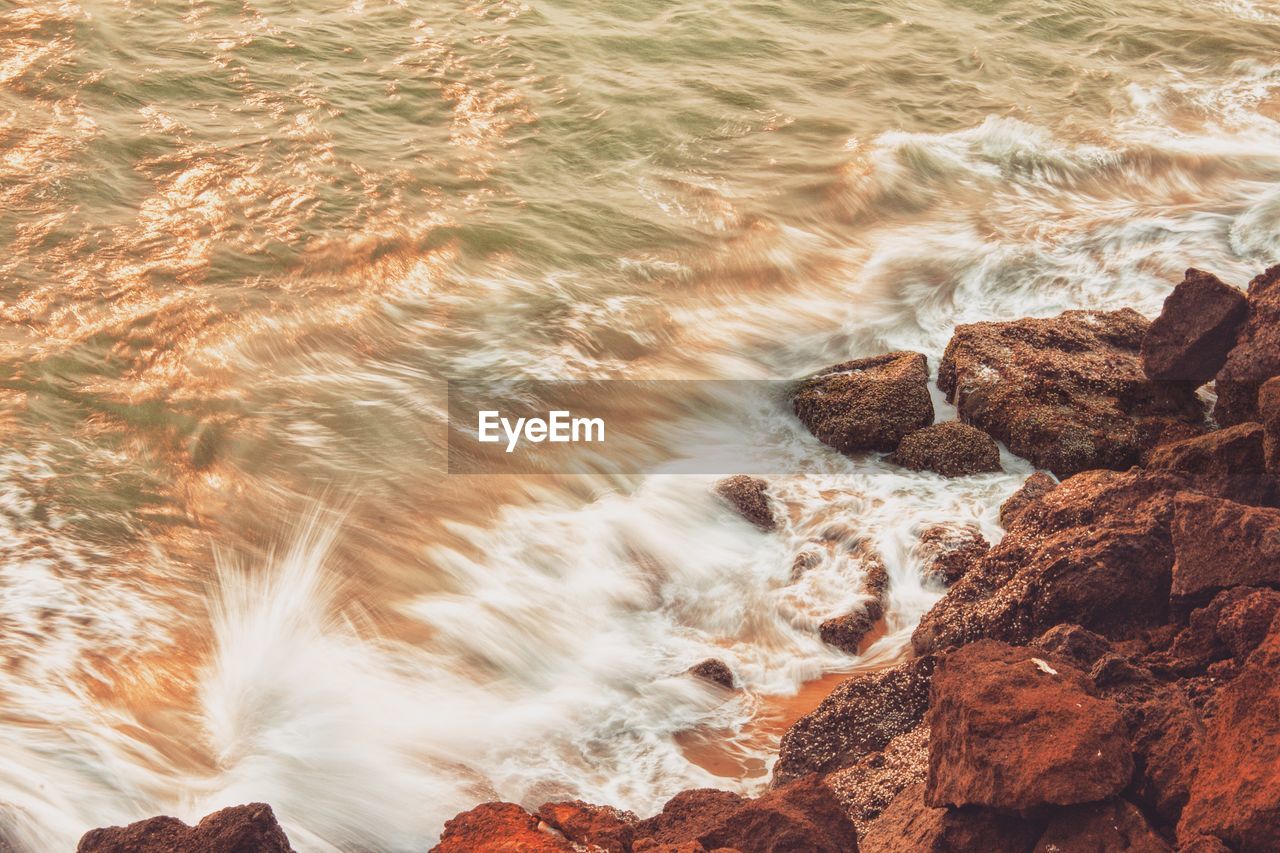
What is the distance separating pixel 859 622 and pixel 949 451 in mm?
1531

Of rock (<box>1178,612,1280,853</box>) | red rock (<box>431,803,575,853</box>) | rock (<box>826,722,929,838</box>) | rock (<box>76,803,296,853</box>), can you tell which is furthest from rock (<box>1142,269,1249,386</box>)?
rock (<box>76,803,296,853</box>)

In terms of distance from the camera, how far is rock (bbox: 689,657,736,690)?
5.43 metres

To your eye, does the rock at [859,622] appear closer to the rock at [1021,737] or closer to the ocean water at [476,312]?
the ocean water at [476,312]

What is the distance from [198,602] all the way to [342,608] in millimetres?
697

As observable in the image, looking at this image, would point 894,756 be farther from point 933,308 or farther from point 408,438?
point 933,308

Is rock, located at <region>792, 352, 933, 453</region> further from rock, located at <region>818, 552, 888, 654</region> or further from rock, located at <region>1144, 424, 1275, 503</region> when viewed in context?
rock, located at <region>1144, 424, 1275, 503</region>

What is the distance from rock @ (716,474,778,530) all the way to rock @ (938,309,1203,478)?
1.46 metres

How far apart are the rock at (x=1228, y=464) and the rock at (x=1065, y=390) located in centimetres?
86

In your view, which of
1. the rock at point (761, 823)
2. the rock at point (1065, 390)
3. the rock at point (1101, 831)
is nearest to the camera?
the rock at point (1101, 831)

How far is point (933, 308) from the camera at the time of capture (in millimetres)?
8750

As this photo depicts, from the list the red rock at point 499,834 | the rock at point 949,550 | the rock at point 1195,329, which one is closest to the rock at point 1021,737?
the red rock at point 499,834

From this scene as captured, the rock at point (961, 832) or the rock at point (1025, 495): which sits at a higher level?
the rock at point (961, 832)

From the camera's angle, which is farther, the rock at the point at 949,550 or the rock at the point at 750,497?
the rock at the point at 750,497

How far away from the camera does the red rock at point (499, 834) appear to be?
157 inches
